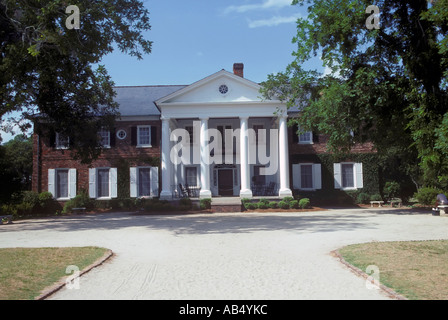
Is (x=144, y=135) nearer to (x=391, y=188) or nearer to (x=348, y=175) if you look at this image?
(x=348, y=175)

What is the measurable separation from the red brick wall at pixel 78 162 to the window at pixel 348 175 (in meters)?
12.6

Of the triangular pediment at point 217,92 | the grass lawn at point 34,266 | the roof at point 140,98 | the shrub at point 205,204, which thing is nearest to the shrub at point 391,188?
the triangular pediment at point 217,92

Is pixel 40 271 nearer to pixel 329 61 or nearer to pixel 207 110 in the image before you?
pixel 329 61

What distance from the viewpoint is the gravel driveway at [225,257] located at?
575 centimetres

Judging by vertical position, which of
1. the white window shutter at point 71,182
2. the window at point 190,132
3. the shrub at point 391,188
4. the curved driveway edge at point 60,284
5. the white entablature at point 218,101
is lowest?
the curved driveway edge at point 60,284

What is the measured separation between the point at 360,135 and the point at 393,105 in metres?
5.29

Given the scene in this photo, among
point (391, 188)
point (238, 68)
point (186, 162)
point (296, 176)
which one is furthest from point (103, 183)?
point (391, 188)

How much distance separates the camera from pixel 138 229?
46.6 ft

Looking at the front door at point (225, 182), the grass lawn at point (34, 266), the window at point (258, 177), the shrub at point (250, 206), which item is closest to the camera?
the grass lawn at point (34, 266)

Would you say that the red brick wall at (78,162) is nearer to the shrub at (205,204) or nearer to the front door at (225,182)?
the front door at (225,182)

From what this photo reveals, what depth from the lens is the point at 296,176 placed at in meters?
27.5

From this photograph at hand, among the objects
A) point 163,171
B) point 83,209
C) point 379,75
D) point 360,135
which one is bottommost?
point 83,209

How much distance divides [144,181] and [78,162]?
4750mm

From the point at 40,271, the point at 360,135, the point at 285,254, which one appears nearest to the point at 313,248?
the point at 285,254
